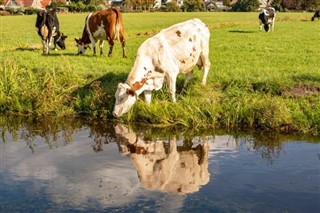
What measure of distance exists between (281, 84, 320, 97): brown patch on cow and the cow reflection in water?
3.39 m

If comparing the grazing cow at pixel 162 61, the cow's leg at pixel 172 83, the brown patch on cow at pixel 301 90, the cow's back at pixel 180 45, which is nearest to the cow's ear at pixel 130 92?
the grazing cow at pixel 162 61

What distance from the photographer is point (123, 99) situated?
1145 centimetres

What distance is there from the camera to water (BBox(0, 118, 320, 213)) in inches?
295

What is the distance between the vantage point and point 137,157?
972cm

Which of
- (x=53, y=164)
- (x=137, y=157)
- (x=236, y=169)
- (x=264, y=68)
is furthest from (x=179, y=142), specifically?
(x=264, y=68)

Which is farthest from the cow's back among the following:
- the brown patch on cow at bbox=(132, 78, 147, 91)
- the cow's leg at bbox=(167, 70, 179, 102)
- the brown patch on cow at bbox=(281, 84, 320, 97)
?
the brown patch on cow at bbox=(281, 84, 320, 97)

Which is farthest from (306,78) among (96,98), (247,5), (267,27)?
(247,5)

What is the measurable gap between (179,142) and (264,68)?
21.4 ft

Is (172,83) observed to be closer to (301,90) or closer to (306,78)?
(301,90)

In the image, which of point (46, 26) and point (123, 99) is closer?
point (123, 99)

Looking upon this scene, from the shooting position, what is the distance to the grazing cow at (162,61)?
11516mm

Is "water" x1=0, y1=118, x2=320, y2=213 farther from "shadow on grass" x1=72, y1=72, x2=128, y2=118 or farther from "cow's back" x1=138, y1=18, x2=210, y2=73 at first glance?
"cow's back" x1=138, y1=18, x2=210, y2=73

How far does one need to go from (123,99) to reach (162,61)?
135 centimetres

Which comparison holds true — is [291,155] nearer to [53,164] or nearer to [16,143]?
[53,164]
